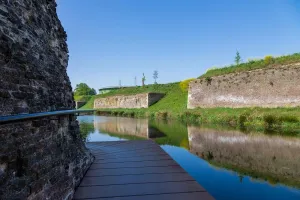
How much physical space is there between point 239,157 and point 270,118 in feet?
25.2

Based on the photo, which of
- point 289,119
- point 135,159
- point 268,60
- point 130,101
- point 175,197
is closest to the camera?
point 175,197

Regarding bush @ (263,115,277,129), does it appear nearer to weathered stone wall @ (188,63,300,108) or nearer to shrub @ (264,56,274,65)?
weathered stone wall @ (188,63,300,108)

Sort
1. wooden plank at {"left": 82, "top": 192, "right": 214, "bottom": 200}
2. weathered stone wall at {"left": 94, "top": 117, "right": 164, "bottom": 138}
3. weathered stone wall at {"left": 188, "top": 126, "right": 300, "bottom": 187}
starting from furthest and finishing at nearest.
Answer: weathered stone wall at {"left": 94, "top": 117, "right": 164, "bottom": 138}
weathered stone wall at {"left": 188, "top": 126, "right": 300, "bottom": 187}
wooden plank at {"left": 82, "top": 192, "right": 214, "bottom": 200}

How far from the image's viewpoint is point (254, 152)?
9766 millimetres

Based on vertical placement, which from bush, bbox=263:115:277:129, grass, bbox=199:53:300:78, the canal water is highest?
grass, bbox=199:53:300:78

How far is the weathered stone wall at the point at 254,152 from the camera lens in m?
7.32

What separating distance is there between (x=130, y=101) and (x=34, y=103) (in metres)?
37.5

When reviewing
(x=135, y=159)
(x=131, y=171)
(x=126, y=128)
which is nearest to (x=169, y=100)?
(x=126, y=128)

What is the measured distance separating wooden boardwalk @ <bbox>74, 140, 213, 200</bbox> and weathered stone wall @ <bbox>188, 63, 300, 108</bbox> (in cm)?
1452

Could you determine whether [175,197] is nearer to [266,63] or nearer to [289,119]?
[289,119]

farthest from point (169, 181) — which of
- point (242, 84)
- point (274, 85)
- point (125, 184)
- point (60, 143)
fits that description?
point (242, 84)

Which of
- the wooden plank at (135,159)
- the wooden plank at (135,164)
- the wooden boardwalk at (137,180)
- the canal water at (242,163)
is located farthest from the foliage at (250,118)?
the wooden boardwalk at (137,180)

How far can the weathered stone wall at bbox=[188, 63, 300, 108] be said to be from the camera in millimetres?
18297

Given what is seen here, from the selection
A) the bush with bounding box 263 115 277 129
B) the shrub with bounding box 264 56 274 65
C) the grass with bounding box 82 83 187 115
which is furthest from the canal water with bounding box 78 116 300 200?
the grass with bounding box 82 83 187 115
